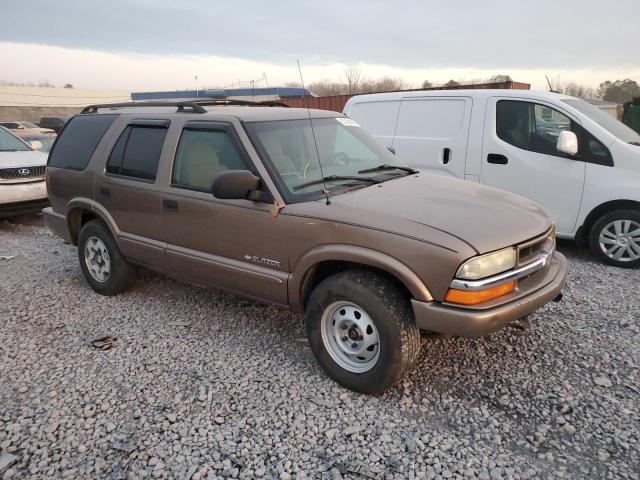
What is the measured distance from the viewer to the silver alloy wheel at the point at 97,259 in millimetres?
4722

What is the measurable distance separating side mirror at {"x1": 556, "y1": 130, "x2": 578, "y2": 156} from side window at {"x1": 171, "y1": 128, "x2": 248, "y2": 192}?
12.4ft

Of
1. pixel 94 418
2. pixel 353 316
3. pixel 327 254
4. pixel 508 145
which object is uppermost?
pixel 508 145

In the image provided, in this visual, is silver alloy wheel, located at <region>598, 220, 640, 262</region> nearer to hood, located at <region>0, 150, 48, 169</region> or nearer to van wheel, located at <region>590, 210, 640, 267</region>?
van wheel, located at <region>590, 210, 640, 267</region>

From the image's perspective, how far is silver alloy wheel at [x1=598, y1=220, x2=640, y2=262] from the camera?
5273 millimetres

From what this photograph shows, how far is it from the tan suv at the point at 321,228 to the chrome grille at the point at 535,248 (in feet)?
0.05

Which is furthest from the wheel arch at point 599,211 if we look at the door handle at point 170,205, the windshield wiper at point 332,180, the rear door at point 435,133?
the door handle at point 170,205

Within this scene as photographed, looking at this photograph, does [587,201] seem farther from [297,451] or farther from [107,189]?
[107,189]

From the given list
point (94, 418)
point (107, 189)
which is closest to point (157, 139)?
point (107, 189)

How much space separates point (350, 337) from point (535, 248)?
4.28 ft

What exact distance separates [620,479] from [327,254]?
1908 millimetres

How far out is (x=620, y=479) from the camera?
237 centimetres

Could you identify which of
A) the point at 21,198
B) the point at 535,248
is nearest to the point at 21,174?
the point at 21,198

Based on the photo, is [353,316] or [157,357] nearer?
[353,316]

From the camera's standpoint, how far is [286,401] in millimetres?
3055
